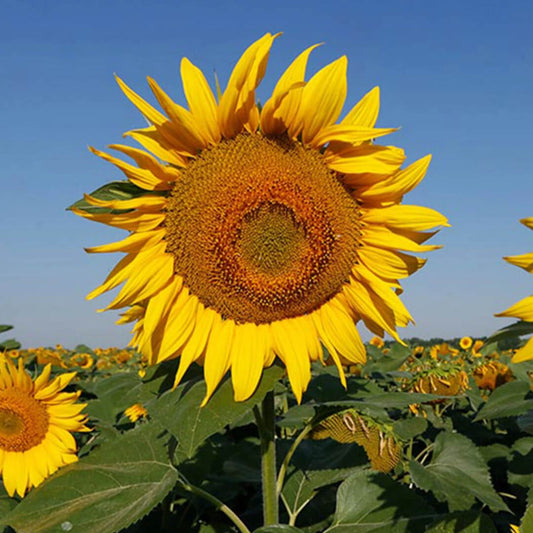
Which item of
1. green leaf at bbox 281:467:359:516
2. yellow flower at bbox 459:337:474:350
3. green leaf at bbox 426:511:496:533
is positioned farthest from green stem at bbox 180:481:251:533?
yellow flower at bbox 459:337:474:350

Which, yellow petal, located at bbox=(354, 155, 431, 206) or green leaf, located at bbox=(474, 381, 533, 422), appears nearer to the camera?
yellow petal, located at bbox=(354, 155, 431, 206)

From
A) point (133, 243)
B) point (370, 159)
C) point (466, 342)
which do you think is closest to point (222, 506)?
point (133, 243)

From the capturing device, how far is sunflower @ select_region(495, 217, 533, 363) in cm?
173

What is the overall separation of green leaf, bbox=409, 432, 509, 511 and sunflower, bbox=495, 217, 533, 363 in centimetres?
110

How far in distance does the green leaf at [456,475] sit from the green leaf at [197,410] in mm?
1089

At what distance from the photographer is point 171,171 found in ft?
7.50

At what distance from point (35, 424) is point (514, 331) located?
10.9 ft

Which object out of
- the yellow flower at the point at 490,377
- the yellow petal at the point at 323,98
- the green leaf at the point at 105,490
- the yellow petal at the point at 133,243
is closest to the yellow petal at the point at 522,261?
the yellow petal at the point at 323,98

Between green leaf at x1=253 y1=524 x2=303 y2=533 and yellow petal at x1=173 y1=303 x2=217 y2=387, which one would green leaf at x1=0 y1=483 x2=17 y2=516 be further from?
green leaf at x1=253 y1=524 x2=303 y2=533

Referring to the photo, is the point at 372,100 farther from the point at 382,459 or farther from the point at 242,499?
the point at 242,499

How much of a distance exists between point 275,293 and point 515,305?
3.00 feet

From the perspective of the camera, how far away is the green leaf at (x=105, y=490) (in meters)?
2.26

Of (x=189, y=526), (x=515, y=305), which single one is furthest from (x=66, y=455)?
(x=515, y=305)

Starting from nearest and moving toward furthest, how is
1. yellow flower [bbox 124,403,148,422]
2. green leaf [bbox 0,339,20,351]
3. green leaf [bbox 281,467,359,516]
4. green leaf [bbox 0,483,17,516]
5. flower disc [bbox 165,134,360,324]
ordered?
1. flower disc [bbox 165,134,360,324]
2. green leaf [bbox 281,467,359,516]
3. green leaf [bbox 0,483,17,516]
4. yellow flower [bbox 124,403,148,422]
5. green leaf [bbox 0,339,20,351]
